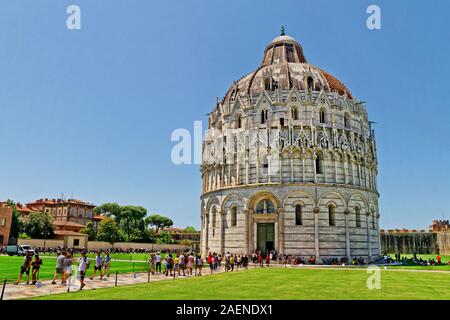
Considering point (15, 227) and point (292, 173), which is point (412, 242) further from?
point (15, 227)

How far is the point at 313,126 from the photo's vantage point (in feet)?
139

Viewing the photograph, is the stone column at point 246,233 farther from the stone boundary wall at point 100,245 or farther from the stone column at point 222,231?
the stone boundary wall at point 100,245

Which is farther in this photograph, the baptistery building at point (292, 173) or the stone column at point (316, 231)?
the baptistery building at point (292, 173)

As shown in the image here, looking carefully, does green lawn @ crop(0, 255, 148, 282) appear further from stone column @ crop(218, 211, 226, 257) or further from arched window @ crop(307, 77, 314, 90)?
arched window @ crop(307, 77, 314, 90)

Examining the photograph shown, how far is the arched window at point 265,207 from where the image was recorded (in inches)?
1635

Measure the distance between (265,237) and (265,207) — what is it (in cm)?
330

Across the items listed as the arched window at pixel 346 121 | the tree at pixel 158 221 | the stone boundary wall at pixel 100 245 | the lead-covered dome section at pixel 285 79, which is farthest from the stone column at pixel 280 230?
the tree at pixel 158 221

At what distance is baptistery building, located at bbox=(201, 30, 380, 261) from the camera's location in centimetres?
4050

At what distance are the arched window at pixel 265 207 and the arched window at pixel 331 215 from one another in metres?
6.19
